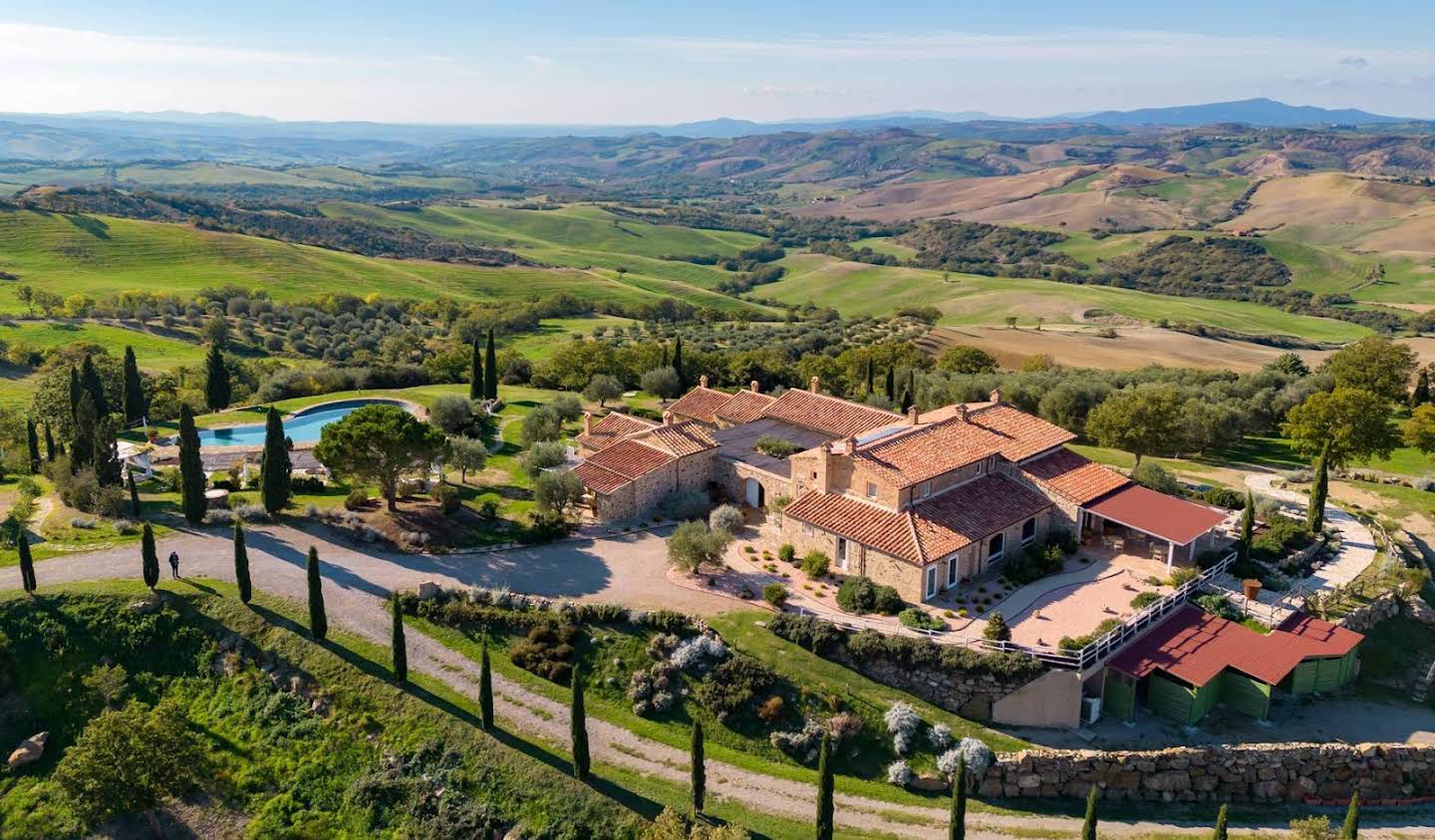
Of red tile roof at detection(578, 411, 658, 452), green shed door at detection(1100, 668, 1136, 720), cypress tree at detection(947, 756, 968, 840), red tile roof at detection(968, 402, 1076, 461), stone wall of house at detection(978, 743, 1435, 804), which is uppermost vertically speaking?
red tile roof at detection(968, 402, 1076, 461)

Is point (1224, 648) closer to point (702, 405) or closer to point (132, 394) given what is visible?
point (702, 405)

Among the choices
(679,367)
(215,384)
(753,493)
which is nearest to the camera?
(753,493)

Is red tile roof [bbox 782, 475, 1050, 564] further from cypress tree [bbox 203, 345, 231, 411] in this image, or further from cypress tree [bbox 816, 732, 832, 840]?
cypress tree [bbox 203, 345, 231, 411]

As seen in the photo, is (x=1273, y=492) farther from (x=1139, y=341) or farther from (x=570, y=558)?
(x=1139, y=341)

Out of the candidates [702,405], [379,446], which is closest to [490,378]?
[702,405]

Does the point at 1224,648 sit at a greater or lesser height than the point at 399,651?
lesser

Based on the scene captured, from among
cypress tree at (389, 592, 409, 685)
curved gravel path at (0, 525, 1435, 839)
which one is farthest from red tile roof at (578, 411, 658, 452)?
cypress tree at (389, 592, 409, 685)
